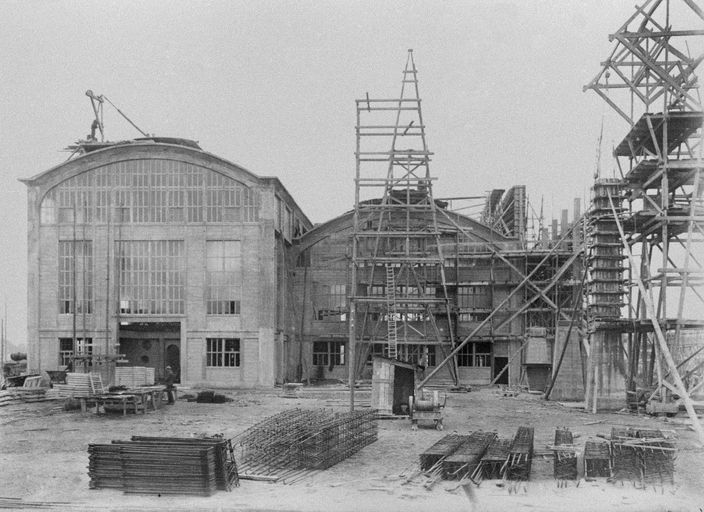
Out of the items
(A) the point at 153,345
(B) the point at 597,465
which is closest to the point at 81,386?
(A) the point at 153,345

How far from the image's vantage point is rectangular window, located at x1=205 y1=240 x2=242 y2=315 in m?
41.1

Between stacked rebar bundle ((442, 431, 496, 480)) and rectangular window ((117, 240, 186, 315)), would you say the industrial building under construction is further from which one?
stacked rebar bundle ((442, 431, 496, 480))

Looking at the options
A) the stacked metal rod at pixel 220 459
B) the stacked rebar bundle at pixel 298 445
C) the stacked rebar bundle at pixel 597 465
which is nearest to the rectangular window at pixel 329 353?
the stacked rebar bundle at pixel 298 445

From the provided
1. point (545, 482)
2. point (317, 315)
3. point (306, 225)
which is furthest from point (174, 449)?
point (306, 225)

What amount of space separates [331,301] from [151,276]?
10.8 m

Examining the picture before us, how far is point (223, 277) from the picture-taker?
135ft

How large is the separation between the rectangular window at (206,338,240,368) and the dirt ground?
11.7 meters

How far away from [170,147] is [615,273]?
2356 cm

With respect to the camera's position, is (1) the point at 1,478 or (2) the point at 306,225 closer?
(1) the point at 1,478

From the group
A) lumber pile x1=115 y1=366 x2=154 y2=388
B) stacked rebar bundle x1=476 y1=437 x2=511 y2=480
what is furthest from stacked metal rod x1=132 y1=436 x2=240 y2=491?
lumber pile x1=115 y1=366 x2=154 y2=388

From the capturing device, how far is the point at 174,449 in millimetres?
14602

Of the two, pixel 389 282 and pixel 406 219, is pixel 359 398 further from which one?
pixel 406 219

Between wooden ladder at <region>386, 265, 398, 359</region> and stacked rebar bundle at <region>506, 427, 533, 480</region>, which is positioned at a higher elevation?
wooden ladder at <region>386, 265, 398, 359</region>

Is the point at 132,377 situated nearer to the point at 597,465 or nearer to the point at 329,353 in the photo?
the point at 329,353
